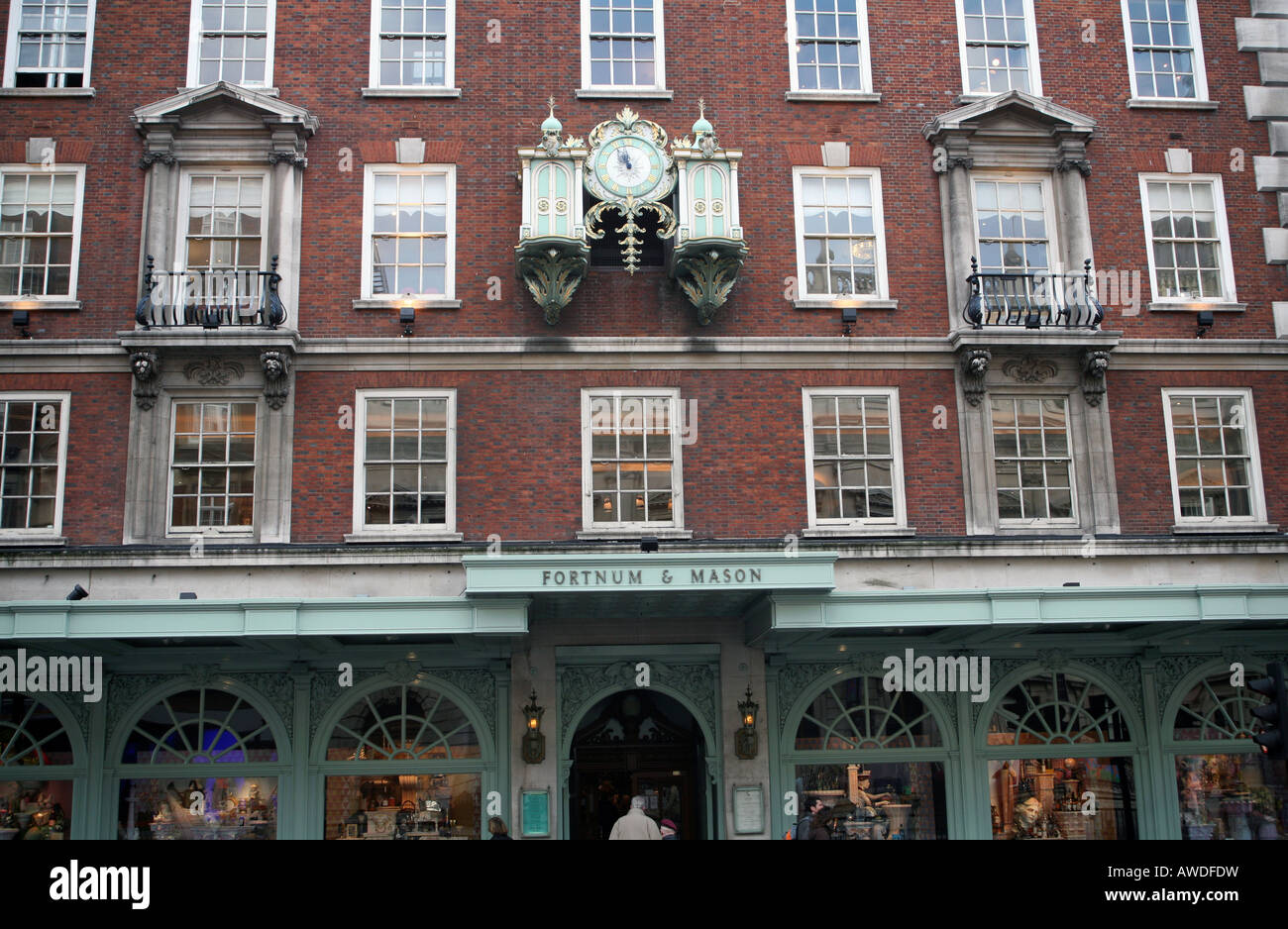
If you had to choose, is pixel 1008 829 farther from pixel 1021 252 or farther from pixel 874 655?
pixel 1021 252

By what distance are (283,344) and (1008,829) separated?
13.4 m

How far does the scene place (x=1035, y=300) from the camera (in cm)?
1833

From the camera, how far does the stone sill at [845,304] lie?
59.7 ft

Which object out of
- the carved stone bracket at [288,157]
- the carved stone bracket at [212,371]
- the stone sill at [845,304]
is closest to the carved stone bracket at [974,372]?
the stone sill at [845,304]

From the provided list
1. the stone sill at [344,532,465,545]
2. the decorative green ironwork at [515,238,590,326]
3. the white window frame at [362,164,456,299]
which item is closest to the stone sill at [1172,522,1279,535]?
the decorative green ironwork at [515,238,590,326]

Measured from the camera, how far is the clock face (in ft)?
57.9

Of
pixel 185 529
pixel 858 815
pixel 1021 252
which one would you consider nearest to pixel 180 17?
pixel 185 529

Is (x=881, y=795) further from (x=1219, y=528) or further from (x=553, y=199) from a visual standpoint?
(x=553, y=199)

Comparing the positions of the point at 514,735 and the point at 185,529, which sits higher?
the point at 185,529

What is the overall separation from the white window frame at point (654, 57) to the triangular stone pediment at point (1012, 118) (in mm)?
4605

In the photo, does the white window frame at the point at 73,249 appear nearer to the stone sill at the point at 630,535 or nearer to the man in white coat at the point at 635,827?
the stone sill at the point at 630,535

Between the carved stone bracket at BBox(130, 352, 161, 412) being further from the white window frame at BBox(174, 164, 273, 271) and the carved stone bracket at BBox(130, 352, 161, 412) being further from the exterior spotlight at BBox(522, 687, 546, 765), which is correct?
the exterior spotlight at BBox(522, 687, 546, 765)

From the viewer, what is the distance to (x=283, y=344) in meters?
17.1
